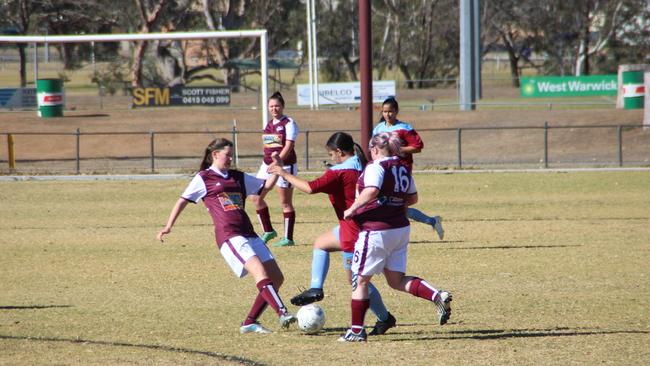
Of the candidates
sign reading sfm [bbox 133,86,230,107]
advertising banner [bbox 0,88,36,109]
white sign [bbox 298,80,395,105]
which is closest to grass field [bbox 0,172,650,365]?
sign reading sfm [bbox 133,86,230,107]

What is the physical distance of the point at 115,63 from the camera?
59875 millimetres

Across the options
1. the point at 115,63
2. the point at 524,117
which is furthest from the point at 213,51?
the point at 524,117

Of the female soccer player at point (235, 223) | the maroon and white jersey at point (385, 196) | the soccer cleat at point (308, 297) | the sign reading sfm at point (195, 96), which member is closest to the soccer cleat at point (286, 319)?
the female soccer player at point (235, 223)

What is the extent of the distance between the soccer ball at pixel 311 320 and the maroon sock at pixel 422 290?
0.86m

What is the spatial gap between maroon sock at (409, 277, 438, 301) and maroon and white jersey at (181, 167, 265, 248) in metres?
1.56

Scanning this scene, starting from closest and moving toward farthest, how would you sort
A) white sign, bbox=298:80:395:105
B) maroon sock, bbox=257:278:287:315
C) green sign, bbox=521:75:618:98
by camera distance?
maroon sock, bbox=257:278:287:315, white sign, bbox=298:80:395:105, green sign, bbox=521:75:618:98

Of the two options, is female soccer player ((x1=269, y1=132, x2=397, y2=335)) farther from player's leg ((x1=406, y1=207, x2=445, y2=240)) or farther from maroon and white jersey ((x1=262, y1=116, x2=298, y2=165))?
maroon and white jersey ((x1=262, y1=116, x2=298, y2=165))

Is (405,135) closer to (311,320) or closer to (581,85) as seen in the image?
(311,320)

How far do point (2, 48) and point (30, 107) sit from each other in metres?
39.1

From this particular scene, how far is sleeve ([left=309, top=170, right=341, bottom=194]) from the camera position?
8.59 metres

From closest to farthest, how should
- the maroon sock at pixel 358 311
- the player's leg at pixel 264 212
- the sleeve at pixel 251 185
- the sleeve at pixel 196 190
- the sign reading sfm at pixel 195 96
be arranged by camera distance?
the maroon sock at pixel 358 311 → the sleeve at pixel 196 190 → the sleeve at pixel 251 185 → the player's leg at pixel 264 212 → the sign reading sfm at pixel 195 96

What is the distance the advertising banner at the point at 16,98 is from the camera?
1646 inches

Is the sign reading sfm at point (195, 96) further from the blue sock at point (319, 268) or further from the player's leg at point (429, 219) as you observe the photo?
the blue sock at point (319, 268)

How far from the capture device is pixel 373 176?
7965mm
